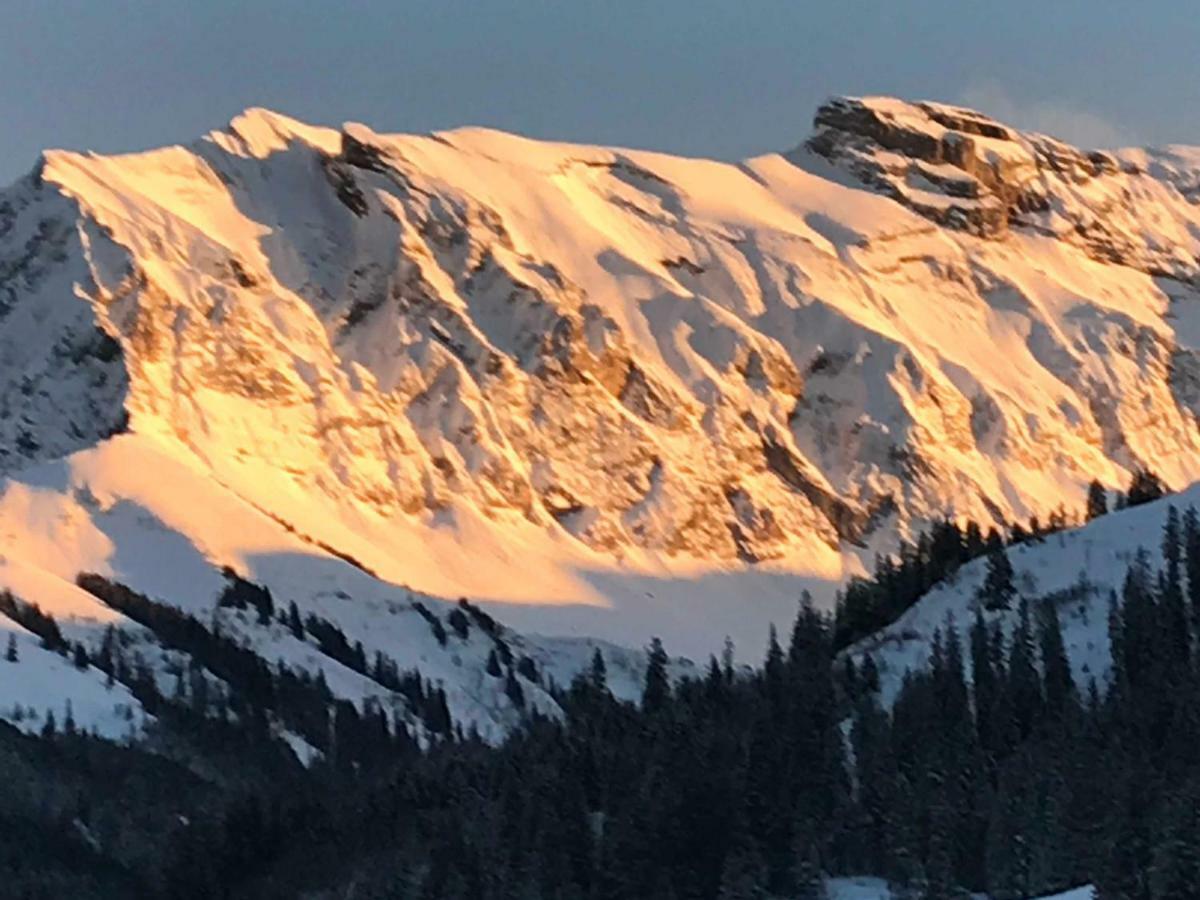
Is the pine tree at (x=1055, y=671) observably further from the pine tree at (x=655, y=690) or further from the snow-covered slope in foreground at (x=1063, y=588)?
the pine tree at (x=655, y=690)

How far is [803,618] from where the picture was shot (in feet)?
609

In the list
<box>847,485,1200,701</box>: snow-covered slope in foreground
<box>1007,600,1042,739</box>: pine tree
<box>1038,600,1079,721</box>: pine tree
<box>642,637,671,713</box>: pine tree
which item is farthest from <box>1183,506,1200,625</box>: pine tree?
<box>642,637,671,713</box>: pine tree

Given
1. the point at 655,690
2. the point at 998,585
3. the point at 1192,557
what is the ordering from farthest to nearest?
the point at 655,690 → the point at 998,585 → the point at 1192,557

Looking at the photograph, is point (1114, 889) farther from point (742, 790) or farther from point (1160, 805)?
point (742, 790)

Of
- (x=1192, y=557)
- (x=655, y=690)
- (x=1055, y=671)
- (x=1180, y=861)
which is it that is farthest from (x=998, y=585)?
(x=1180, y=861)

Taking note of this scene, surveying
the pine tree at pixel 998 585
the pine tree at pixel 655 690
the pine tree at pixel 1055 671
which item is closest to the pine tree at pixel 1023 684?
the pine tree at pixel 1055 671

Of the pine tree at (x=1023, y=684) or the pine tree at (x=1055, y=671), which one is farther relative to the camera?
the pine tree at (x=1023, y=684)

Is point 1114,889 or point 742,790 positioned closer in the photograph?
point 1114,889

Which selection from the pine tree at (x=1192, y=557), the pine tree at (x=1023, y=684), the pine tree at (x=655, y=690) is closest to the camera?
the pine tree at (x=1023, y=684)

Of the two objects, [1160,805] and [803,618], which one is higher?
[803,618]

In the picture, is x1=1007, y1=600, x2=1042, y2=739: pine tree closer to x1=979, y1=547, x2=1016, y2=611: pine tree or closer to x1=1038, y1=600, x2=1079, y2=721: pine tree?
x1=1038, y1=600, x2=1079, y2=721: pine tree

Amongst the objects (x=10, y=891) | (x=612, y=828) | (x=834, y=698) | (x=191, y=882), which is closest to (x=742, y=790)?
(x=612, y=828)

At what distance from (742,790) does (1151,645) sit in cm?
2521

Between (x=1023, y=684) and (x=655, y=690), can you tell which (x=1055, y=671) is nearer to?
(x=1023, y=684)
